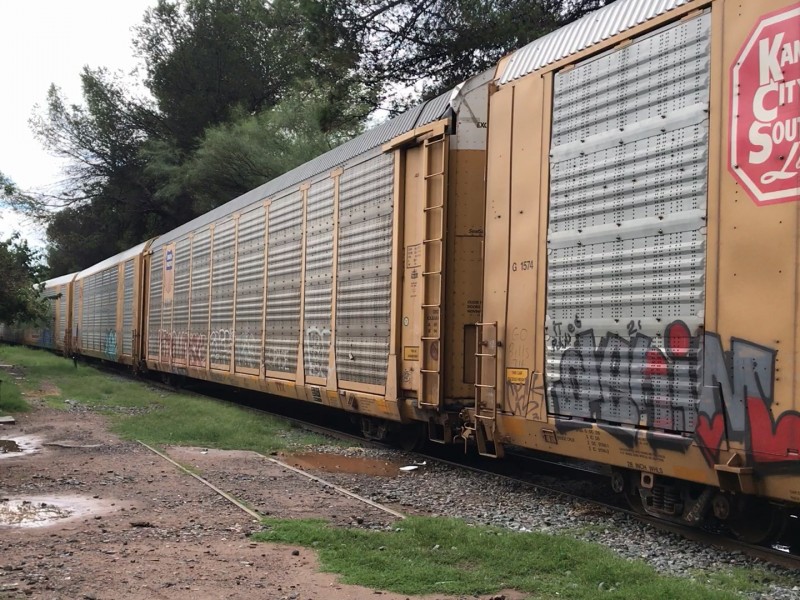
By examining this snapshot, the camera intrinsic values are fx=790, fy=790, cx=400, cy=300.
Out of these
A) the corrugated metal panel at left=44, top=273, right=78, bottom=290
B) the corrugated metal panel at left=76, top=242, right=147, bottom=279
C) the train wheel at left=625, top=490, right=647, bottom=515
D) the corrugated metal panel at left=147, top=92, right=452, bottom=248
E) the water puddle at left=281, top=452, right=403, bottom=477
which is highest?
the corrugated metal panel at left=147, top=92, right=452, bottom=248

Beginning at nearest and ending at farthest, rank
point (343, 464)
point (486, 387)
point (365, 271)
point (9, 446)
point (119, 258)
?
point (486, 387) → point (343, 464) → point (365, 271) → point (9, 446) → point (119, 258)

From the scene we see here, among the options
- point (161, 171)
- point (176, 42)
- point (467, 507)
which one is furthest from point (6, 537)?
point (176, 42)

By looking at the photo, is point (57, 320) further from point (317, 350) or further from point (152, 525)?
point (152, 525)

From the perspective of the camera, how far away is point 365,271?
32.2 ft

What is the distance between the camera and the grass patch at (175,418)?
11.5 metres

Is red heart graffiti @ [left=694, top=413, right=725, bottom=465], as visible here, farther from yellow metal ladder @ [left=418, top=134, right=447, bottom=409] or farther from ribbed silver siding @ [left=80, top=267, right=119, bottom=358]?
ribbed silver siding @ [left=80, top=267, right=119, bottom=358]

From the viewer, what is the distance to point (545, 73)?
6.93 m

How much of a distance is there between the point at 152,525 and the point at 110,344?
21.3 metres

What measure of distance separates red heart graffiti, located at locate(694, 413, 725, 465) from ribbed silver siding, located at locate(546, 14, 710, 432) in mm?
89

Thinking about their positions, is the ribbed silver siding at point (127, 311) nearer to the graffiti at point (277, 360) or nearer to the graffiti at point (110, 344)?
the graffiti at point (110, 344)

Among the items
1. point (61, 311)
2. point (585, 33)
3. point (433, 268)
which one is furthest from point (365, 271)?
point (61, 311)

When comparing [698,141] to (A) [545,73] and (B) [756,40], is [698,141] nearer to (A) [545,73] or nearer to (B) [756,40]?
(B) [756,40]

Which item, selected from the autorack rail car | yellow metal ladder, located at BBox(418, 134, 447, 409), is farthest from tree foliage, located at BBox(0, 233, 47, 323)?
yellow metal ladder, located at BBox(418, 134, 447, 409)

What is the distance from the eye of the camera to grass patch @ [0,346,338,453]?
11.5 metres
